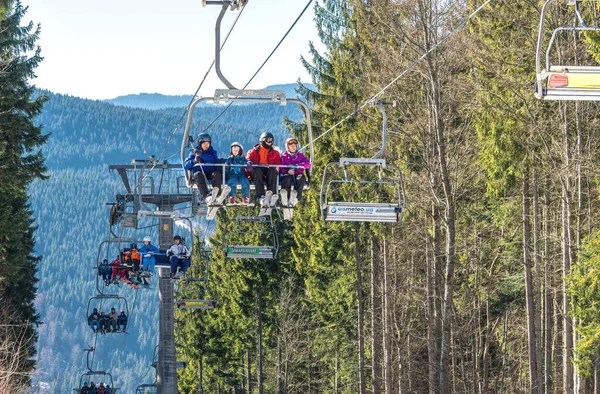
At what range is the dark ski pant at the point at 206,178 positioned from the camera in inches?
672

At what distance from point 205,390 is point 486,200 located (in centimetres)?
3081

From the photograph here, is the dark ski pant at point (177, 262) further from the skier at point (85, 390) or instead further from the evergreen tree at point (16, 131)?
the skier at point (85, 390)

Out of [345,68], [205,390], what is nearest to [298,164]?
[345,68]

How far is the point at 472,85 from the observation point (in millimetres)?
23859

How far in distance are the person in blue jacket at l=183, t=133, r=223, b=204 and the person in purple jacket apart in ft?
3.63

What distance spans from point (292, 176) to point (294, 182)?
0.11 meters

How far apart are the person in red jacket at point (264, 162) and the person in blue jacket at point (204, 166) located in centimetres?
57

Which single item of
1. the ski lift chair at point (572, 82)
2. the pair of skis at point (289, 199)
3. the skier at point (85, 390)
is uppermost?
the ski lift chair at point (572, 82)

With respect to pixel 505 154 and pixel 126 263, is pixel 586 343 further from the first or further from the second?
pixel 126 263

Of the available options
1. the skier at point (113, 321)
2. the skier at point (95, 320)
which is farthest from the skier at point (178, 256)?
the skier at point (113, 321)

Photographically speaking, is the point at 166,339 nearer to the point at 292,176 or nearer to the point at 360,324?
the point at 360,324

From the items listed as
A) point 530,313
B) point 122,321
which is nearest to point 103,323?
point 122,321

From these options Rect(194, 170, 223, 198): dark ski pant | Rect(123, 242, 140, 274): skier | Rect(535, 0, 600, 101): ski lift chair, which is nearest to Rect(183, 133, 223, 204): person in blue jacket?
Rect(194, 170, 223, 198): dark ski pant

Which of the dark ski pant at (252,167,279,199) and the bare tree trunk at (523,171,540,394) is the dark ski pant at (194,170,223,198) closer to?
the dark ski pant at (252,167,279,199)
